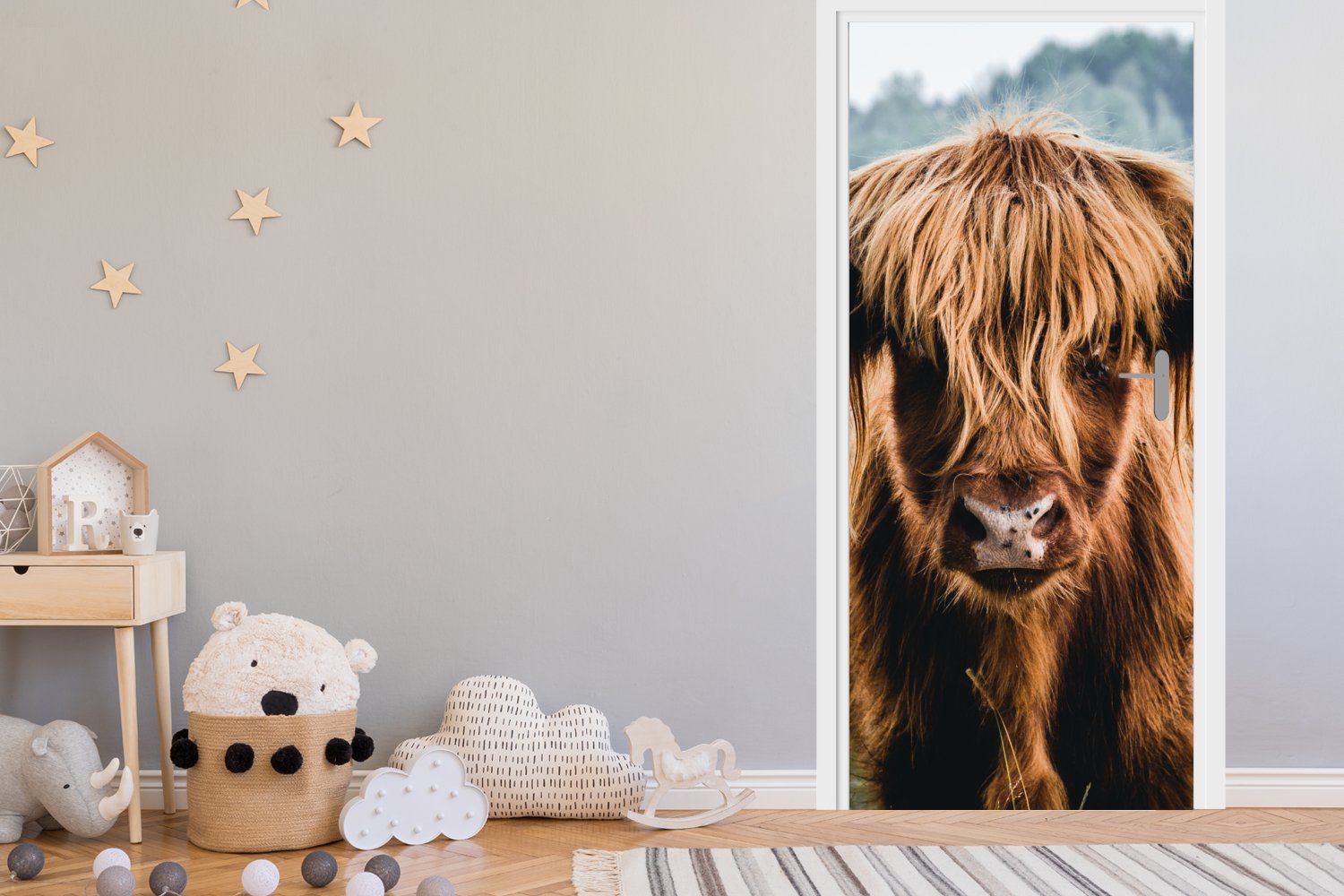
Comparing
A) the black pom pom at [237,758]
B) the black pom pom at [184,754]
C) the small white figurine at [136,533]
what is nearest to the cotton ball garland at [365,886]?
the black pom pom at [237,758]

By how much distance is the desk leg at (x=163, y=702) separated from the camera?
95.2 inches

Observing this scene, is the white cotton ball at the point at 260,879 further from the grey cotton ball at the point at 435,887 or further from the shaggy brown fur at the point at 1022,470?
the shaggy brown fur at the point at 1022,470

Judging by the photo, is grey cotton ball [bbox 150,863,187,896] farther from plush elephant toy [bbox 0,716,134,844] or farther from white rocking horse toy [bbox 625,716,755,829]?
white rocking horse toy [bbox 625,716,755,829]

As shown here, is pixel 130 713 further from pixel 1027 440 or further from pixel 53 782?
pixel 1027 440

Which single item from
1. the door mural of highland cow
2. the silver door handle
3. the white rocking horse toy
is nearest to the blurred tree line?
the door mural of highland cow

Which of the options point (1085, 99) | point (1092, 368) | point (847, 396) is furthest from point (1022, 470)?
point (1085, 99)

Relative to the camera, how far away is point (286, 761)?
7.04 ft

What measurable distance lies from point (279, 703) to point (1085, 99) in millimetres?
2226

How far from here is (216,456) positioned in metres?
2.55

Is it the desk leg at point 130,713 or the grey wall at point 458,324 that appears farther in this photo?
the grey wall at point 458,324

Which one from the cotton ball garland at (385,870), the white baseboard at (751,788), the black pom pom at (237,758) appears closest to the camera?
the cotton ball garland at (385,870)

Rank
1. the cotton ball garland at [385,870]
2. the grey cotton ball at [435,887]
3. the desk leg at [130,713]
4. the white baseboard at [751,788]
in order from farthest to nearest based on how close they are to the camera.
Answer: the white baseboard at [751,788], the desk leg at [130,713], the cotton ball garland at [385,870], the grey cotton ball at [435,887]

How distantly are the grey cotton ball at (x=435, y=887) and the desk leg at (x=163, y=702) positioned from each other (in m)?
0.89

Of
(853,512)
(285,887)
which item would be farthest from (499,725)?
(853,512)
